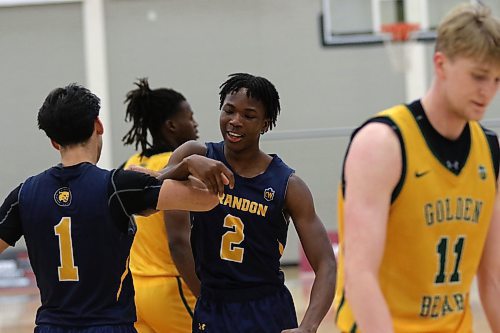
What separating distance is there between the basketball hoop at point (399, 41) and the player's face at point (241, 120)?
323 inches

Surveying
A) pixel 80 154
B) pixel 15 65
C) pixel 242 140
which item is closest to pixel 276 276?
pixel 242 140

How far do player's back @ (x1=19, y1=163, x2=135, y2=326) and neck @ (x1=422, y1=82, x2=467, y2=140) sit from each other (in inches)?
47.7

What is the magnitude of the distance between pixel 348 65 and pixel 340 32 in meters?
0.82

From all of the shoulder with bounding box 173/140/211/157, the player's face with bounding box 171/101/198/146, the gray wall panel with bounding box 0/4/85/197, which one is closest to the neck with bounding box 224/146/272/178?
the shoulder with bounding box 173/140/211/157

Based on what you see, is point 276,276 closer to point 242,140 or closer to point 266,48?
point 242,140

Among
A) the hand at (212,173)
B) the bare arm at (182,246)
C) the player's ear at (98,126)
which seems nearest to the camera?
the hand at (212,173)

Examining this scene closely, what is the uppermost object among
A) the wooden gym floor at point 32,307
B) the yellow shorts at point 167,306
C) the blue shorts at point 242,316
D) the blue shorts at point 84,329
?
the blue shorts at point 84,329

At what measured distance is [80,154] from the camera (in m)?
3.51

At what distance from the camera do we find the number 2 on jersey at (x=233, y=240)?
12.7ft

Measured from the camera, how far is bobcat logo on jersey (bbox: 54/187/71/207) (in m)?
3.44

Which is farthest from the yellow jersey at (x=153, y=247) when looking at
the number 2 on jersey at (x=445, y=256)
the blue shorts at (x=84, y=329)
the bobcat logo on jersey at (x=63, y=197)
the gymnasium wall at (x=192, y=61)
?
the gymnasium wall at (x=192, y=61)

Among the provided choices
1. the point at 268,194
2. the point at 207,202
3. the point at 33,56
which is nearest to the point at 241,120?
the point at 268,194

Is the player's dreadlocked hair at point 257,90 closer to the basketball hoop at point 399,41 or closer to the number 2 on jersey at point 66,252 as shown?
the number 2 on jersey at point 66,252

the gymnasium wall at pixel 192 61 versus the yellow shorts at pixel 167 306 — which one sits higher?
the gymnasium wall at pixel 192 61
